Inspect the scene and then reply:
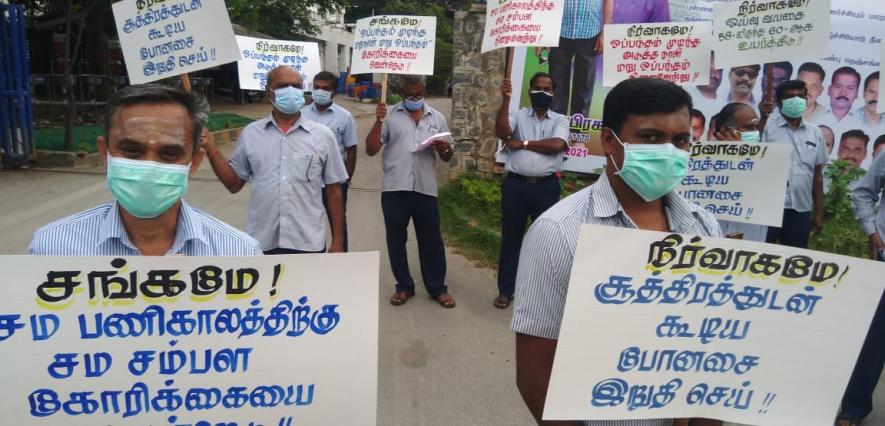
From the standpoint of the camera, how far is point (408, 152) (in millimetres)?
4793

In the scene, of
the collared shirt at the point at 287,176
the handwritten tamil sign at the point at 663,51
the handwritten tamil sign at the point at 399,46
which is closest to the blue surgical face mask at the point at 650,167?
the collared shirt at the point at 287,176

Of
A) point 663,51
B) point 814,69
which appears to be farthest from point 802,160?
point 814,69

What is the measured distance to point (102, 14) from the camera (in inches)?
618

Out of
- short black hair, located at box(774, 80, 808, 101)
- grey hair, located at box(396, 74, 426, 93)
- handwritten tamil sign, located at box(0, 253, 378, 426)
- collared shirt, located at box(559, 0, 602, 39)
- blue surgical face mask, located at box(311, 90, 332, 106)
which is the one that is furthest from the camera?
collared shirt, located at box(559, 0, 602, 39)

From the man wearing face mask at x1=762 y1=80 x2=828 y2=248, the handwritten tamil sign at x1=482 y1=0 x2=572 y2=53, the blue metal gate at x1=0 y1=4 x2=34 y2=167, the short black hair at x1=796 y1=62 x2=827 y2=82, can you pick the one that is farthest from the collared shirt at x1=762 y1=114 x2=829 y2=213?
the blue metal gate at x1=0 y1=4 x2=34 y2=167

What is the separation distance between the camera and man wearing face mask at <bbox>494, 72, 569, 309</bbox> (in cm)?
481

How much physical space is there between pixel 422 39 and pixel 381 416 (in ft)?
10.3

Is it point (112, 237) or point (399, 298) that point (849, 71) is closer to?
point (399, 298)

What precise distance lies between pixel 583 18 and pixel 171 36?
5894 millimetres

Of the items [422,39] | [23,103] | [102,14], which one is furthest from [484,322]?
[102,14]

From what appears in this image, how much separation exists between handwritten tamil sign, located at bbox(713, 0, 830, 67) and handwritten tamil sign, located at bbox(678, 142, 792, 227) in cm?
84

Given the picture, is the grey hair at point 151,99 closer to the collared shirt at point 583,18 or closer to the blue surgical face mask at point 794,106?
the blue surgical face mask at point 794,106

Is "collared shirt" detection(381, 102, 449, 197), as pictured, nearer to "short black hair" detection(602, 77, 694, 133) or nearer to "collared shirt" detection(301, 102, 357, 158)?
"collared shirt" detection(301, 102, 357, 158)

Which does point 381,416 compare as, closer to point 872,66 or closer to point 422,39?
point 422,39
